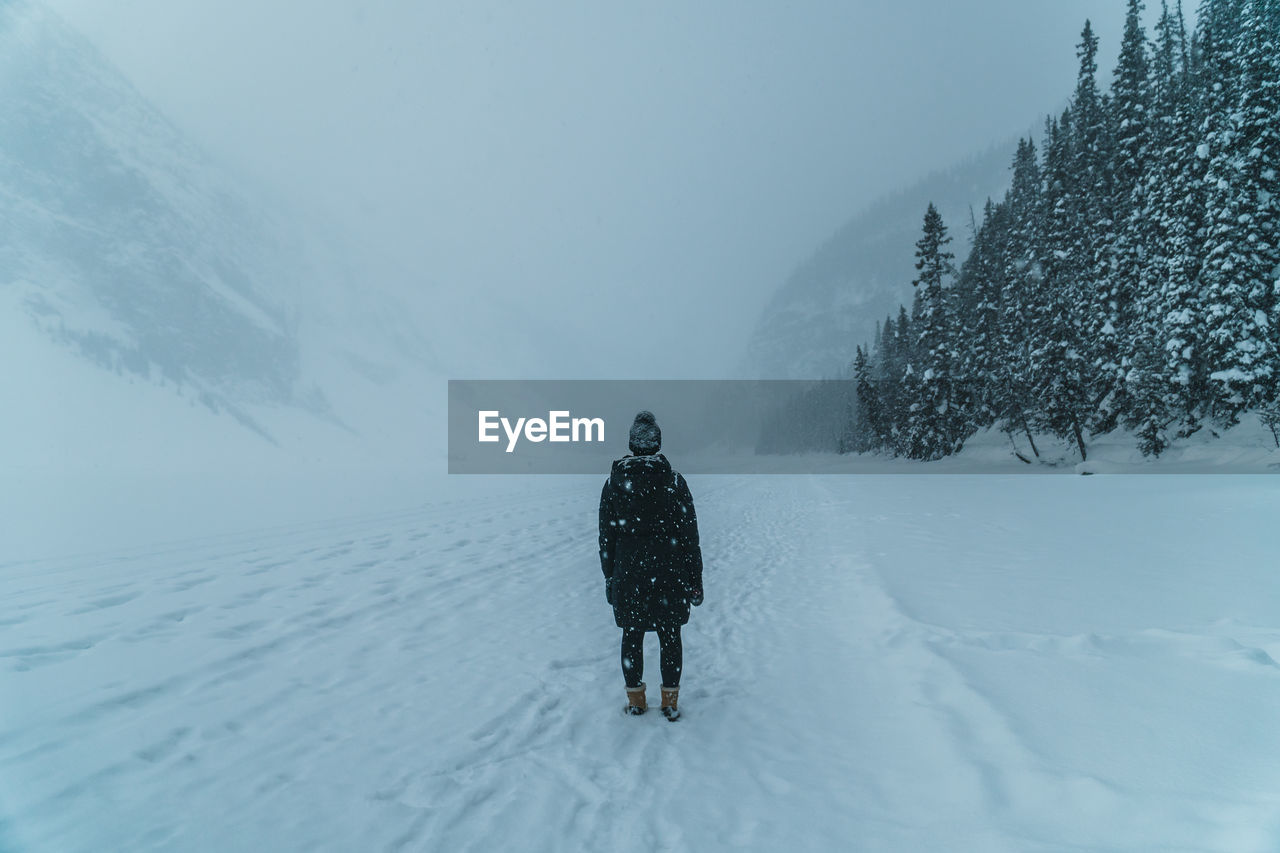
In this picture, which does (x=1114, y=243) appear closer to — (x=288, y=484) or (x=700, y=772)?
(x=700, y=772)

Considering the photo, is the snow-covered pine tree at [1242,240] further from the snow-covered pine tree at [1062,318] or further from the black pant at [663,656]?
the black pant at [663,656]

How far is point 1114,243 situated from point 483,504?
109 feet

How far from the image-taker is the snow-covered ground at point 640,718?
3.05m

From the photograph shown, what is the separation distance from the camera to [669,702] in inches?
182

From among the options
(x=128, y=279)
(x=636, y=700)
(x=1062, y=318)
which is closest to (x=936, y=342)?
(x=1062, y=318)

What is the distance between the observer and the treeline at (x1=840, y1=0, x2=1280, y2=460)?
22.1 meters

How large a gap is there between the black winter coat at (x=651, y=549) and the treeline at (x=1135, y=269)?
27.6 metres

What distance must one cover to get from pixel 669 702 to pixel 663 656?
344 mm

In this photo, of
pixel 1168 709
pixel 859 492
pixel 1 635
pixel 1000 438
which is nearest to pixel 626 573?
pixel 1168 709

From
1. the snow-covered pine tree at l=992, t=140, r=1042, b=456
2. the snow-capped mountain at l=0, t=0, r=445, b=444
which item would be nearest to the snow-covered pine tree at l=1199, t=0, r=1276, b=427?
the snow-covered pine tree at l=992, t=140, r=1042, b=456

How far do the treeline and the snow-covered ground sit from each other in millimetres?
19692

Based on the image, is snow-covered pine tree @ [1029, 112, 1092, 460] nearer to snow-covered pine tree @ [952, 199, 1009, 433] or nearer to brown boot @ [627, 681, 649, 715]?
snow-covered pine tree @ [952, 199, 1009, 433]

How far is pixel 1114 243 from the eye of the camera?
30.0m

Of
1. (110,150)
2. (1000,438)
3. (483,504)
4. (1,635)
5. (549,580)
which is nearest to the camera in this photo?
(1,635)
